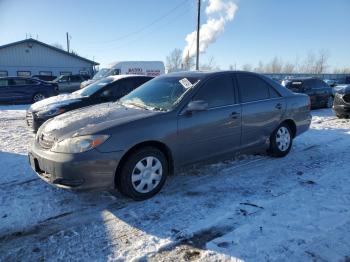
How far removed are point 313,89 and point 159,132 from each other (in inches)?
453

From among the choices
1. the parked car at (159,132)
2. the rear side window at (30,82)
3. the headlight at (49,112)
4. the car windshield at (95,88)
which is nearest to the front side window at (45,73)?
the rear side window at (30,82)

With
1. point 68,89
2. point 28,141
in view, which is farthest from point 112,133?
point 68,89

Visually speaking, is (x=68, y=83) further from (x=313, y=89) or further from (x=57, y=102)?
(x=313, y=89)

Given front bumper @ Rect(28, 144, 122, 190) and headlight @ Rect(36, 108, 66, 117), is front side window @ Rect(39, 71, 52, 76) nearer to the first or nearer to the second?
headlight @ Rect(36, 108, 66, 117)

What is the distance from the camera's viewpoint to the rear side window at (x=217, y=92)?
4.71 metres

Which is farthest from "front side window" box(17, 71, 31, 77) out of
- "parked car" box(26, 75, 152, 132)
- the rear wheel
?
"parked car" box(26, 75, 152, 132)

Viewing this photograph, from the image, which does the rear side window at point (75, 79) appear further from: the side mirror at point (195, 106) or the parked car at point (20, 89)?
the side mirror at point (195, 106)

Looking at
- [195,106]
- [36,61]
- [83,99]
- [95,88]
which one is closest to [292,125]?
[195,106]

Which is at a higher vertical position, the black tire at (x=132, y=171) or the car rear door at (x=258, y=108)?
the car rear door at (x=258, y=108)

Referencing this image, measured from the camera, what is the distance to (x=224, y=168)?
211 inches

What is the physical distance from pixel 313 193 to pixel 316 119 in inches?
281

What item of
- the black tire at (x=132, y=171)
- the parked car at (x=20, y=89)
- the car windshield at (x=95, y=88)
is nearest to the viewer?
the black tire at (x=132, y=171)

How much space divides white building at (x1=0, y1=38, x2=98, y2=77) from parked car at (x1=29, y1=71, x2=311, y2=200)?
28.9m

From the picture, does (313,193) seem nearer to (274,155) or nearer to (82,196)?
(274,155)
